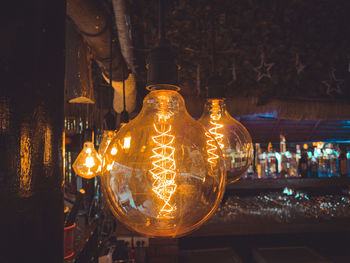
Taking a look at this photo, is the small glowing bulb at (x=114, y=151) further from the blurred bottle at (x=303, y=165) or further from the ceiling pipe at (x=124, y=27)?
the blurred bottle at (x=303, y=165)

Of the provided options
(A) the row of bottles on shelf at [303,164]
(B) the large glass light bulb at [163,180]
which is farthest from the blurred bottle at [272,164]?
(B) the large glass light bulb at [163,180]

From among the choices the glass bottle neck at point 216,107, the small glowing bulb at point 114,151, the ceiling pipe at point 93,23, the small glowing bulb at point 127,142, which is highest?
the ceiling pipe at point 93,23

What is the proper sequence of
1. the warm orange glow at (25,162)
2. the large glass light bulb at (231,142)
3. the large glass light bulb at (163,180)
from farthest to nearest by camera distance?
the large glass light bulb at (231,142) → the warm orange glow at (25,162) → the large glass light bulb at (163,180)

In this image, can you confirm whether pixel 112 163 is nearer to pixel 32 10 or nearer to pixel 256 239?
pixel 32 10

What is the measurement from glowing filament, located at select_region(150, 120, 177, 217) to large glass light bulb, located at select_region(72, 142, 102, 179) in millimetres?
1183

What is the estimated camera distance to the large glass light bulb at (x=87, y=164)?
1.55 metres

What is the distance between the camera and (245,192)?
4297mm

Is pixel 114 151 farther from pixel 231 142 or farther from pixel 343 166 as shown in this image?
pixel 343 166

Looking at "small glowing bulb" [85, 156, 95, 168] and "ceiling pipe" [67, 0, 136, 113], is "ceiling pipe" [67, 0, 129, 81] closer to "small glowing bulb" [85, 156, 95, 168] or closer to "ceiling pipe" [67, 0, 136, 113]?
"ceiling pipe" [67, 0, 136, 113]

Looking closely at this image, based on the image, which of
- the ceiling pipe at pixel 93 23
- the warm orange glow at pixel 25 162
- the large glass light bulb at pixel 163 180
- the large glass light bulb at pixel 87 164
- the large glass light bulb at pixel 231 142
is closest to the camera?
the large glass light bulb at pixel 163 180

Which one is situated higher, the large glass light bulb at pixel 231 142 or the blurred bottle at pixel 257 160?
the large glass light bulb at pixel 231 142

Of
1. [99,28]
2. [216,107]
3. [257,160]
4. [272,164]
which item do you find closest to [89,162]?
[99,28]

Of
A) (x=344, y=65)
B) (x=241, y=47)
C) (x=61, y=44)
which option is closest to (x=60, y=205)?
(x=61, y=44)

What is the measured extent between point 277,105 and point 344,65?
102cm
